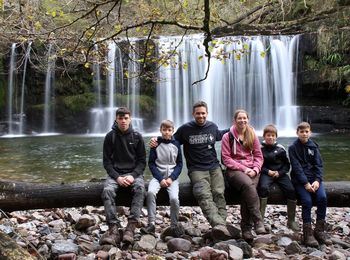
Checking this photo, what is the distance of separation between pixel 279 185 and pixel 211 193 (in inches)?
32.4

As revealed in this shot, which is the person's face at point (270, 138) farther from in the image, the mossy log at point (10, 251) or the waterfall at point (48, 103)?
the waterfall at point (48, 103)

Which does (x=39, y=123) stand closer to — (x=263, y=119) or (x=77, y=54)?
(x=263, y=119)

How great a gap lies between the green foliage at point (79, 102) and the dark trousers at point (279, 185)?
1705cm

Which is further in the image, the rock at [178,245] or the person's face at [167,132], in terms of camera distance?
the person's face at [167,132]

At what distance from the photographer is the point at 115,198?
4742mm

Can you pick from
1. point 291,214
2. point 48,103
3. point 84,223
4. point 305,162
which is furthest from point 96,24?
point 48,103

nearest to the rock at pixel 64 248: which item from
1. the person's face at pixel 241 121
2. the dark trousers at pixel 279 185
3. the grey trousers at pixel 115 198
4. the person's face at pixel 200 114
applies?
the grey trousers at pixel 115 198

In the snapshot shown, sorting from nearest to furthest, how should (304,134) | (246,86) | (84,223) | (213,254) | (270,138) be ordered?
1. (213,254)
2. (304,134)
3. (270,138)
4. (84,223)
5. (246,86)

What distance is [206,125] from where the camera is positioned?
204 inches

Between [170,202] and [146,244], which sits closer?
[146,244]

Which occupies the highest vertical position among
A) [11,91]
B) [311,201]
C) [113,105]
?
[11,91]

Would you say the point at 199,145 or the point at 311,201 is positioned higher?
the point at 199,145

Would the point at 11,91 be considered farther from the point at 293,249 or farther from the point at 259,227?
the point at 293,249

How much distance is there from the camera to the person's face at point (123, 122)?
16.1 feet
